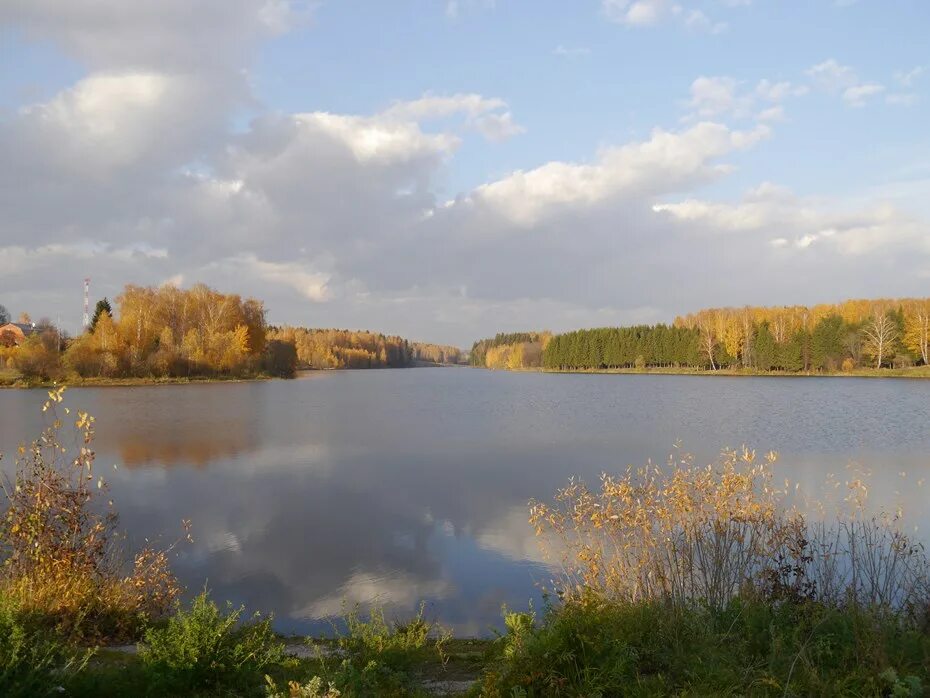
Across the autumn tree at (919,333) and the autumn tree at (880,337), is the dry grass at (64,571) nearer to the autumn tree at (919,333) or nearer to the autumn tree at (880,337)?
the autumn tree at (880,337)

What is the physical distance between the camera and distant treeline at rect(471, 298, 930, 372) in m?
72.1

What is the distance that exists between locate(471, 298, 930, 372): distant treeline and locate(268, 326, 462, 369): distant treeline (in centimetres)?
4568

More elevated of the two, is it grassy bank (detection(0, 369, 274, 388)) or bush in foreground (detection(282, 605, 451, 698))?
grassy bank (detection(0, 369, 274, 388))

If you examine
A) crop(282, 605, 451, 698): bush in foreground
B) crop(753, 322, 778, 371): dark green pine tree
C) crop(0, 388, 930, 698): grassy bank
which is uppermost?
crop(753, 322, 778, 371): dark green pine tree

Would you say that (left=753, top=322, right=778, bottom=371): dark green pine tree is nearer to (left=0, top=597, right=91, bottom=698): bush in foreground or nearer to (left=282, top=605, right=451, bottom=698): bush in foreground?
(left=282, top=605, right=451, bottom=698): bush in foreground

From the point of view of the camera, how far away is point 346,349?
5920 inches

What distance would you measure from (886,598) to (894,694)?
84.6 inches

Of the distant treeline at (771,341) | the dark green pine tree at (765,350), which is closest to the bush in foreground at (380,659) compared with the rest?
the distant treeline at (771,341)

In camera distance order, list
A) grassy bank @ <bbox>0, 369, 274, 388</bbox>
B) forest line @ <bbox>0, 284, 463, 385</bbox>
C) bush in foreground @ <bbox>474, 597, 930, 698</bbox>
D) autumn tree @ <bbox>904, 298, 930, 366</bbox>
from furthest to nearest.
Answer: autumn tree @ <bbox>904, 298, 930, 366</bbox> < forest line @ <bbox>0, 284, 463, 385</bbox> < grassy bank @ <bbox>0, 369, 274, 388</bbox> < bush in foreground @ <bbox>474, 597, 930, 698</bbox>

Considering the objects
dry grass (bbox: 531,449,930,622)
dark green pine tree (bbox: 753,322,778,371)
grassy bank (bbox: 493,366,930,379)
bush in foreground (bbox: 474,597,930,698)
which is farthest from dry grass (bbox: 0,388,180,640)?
dark green pine tree (bbox: 753,322,778,371)

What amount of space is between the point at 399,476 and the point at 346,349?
139 meters

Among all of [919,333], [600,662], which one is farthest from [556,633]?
[919,333]

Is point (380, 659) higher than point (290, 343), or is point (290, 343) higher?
point (290, 343)

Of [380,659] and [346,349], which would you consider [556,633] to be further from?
[346,349]
